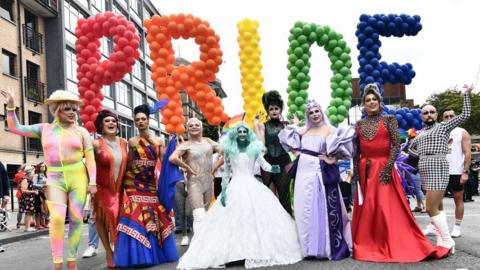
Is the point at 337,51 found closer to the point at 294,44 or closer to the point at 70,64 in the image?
the point at 294,44

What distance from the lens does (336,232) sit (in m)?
6.29

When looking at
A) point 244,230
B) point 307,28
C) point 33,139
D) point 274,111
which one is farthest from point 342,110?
point 33,139

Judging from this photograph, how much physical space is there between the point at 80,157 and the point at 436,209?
13.8 feet

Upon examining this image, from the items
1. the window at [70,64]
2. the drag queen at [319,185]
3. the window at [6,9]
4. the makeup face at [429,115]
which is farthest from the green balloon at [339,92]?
the window at [70,64]

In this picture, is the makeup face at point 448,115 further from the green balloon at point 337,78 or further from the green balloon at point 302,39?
the green balloon at point 302,39

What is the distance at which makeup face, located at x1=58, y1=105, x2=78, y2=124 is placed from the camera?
600 centimetres

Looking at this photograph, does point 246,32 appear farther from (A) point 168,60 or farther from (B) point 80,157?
(B) point 80,157

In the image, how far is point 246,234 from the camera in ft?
19.5

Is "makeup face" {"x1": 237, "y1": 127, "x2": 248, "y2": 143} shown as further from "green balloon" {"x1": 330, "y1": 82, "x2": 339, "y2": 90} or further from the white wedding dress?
"green balloon" {"x1": 330, "y1": 82, "x2": 339, "y2": 90}

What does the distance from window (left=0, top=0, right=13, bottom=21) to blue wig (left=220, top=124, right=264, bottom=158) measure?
22.1 metres

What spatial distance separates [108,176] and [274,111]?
2.38 metres

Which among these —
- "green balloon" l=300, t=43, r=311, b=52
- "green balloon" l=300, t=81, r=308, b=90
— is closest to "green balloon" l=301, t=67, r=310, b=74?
"green balloon" l=300, t=81, r=308, b=90

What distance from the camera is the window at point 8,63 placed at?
993 inches

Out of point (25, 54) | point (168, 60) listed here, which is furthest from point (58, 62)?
point (168, 60)
